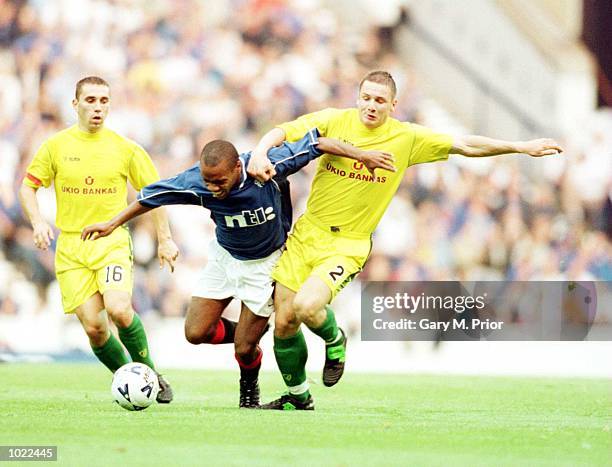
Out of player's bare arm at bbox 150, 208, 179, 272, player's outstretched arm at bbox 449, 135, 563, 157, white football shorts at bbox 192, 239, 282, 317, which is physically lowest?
white football shorts at bbox 192, 239, 282, 317

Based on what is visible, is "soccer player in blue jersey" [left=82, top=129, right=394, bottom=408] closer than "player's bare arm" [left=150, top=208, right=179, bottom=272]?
Yes

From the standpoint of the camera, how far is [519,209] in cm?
1534

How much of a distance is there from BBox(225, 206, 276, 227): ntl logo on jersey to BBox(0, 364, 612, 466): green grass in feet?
4.21

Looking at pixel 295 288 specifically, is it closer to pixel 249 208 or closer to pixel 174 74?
pixel 249 208

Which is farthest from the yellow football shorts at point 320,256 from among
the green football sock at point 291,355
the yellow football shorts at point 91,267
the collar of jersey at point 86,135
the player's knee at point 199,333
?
the collar of jersey at point 86,135

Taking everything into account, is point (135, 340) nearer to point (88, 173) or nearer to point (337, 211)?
point (88, 173)

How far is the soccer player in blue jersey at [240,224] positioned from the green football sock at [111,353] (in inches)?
29.2

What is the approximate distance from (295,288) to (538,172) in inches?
292

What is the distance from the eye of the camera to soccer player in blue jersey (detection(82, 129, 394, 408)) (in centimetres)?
812

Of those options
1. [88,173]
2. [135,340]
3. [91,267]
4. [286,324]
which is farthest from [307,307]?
[88,173]

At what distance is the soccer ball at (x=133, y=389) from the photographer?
331 inches

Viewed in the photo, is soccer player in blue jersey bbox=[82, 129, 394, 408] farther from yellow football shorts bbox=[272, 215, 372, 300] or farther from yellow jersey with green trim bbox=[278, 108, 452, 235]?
yellow jersey with green trim bbox=[278, 108, 452, 235]

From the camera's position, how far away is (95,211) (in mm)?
9406

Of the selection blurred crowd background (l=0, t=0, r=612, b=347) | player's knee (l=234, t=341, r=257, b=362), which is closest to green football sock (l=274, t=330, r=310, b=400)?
player's knee (l=234, t=341, r=257, b=362)
